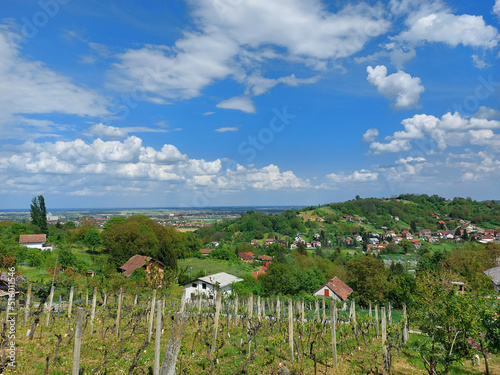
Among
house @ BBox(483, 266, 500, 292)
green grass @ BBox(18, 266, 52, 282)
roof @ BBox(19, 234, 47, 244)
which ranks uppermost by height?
roof @ BBox(19, 234, 47, 244)

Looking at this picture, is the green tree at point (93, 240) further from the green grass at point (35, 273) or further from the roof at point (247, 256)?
the roof at point (247, 256)

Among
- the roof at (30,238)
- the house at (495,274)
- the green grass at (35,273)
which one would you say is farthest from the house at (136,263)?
the house at (495,274)

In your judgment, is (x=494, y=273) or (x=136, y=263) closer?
(x=494, y=273)

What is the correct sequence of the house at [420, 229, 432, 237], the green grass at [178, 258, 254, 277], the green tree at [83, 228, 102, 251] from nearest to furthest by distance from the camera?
1. the green grass at [178, 258, 254, 277]
2. the green tree at [83, 228, 102, 251]
3. the house at [420, 229, 432, 237]

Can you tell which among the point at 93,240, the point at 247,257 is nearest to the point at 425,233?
the point at 247,257

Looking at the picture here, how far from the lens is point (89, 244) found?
47.3 m

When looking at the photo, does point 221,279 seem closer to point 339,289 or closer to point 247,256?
point 339,289

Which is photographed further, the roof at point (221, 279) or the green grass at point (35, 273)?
the roof at point (221, 279)

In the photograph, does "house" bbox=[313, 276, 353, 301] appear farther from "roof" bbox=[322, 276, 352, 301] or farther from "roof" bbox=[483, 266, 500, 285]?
"roof" bbox=[483, 266, 500, 285]

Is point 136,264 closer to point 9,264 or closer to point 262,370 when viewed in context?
point 9,264

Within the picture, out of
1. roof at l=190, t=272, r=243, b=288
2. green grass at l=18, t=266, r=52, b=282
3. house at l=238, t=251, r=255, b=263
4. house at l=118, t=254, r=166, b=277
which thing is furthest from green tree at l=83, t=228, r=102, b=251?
house at l=238, t=251, r=255, b=263

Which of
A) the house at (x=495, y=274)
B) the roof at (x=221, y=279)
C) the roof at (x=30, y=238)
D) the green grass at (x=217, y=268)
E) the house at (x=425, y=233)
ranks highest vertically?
the roof at (x=30, y=238)

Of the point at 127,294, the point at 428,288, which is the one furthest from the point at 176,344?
the point at 127,294

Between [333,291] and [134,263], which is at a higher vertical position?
[134,263]
